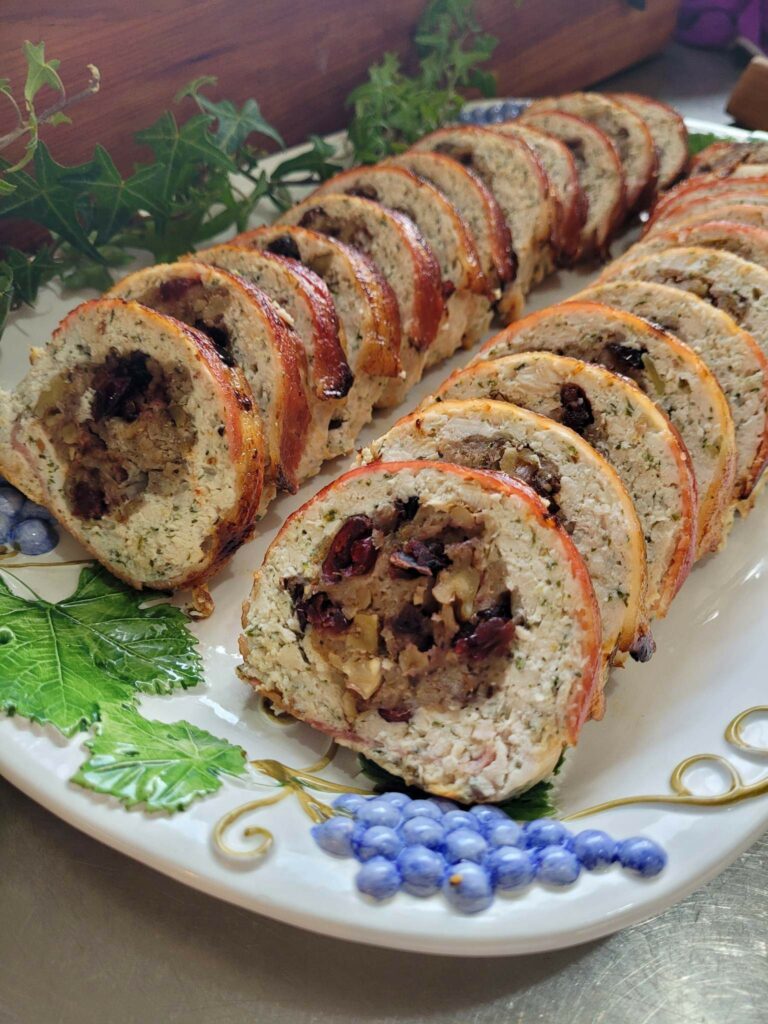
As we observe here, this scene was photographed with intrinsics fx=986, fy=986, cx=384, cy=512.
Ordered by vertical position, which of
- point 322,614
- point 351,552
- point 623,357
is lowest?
point 322,614

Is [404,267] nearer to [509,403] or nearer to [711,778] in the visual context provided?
[509,403]

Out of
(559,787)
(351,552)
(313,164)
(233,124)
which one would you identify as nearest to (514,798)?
(559,787)

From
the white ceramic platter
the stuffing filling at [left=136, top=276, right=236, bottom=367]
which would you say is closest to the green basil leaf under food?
the white ceramic platter

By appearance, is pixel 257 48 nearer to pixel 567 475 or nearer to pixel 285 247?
pixel 285 247

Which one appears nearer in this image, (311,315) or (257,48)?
(311,315)

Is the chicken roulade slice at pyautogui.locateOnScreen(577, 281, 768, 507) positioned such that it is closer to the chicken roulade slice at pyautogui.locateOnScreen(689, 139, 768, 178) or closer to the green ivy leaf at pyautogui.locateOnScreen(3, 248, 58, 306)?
the chicken roulade slice at pyautogui.locateOnScreen(689, 139, 768, 178)

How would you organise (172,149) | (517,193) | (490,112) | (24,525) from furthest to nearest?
(490,112)
(517,193)
(172,149)
(24,525)

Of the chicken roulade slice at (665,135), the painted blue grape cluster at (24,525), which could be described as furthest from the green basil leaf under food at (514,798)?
the chicken roulade slice at (665,135)
